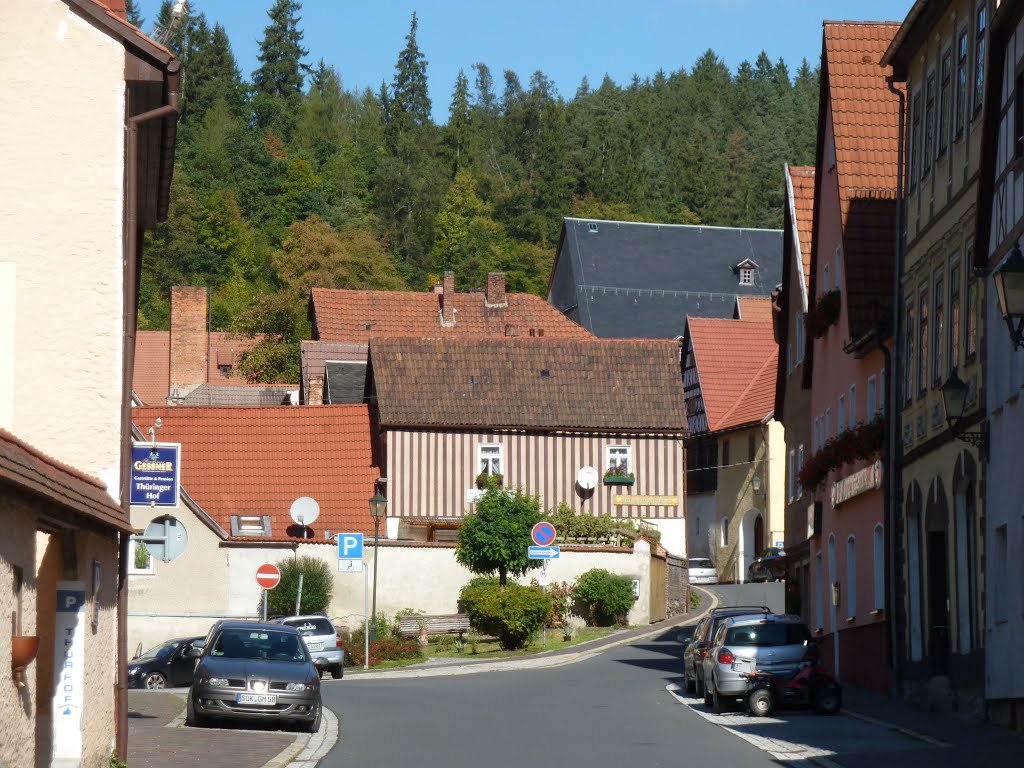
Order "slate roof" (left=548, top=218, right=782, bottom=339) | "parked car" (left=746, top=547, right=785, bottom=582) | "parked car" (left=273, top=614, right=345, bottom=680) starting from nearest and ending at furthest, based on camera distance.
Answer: "parked car" (left=273, top=614, right=345, bottom=680), "parked car" (left=746, top=547, right=785, bottom=582), "slate roof" (left=548, top=218, right=782, bottom=339)

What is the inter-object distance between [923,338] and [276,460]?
32.2 metres

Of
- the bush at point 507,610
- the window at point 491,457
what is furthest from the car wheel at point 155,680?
the window at point 491,457

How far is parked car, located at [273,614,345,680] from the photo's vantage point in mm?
35844

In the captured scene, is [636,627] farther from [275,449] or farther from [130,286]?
A: [130,286]

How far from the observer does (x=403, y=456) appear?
182 feet

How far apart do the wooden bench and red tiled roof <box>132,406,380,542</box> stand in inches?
376

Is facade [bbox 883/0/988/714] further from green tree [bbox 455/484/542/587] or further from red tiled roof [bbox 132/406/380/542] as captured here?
red tiled roof [bbox 132/406/380/542]

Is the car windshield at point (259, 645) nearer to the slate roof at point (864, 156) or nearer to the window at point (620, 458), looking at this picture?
the slate roof at point (864, 156)

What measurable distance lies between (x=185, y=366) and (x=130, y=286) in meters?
81.2

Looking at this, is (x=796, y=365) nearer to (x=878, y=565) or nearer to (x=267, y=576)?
(x=878, y=565)

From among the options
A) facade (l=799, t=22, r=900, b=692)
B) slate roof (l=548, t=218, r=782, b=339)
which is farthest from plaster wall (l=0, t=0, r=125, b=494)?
slate roof (l=548, t=218, r=782, b=339)

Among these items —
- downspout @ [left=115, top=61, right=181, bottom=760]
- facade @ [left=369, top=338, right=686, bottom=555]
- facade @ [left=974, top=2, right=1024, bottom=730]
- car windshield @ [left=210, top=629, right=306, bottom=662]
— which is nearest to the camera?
downspout @ [left=115, top=61, right=181, bottom=760]

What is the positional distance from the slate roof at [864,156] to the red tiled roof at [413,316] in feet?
141

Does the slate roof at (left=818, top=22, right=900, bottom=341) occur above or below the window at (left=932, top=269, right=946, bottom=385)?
above
